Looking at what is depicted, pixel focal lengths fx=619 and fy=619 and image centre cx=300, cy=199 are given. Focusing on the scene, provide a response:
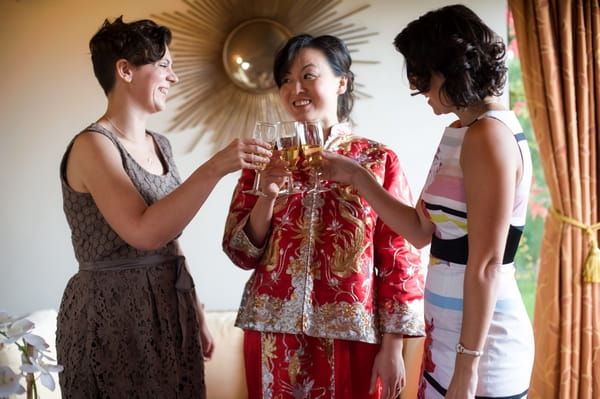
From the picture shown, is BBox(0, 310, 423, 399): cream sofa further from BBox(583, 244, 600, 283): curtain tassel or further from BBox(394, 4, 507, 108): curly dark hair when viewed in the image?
BBox(394, 4, 507, 108): curly dark hair

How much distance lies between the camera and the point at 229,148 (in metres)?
1.51

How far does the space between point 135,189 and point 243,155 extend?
1.09 ft

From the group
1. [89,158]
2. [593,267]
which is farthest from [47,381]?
[593,267]

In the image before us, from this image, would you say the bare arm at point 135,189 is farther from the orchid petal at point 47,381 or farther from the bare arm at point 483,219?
the bare arm at point 483,219

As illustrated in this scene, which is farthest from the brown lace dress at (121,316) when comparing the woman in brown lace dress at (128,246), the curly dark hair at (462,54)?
the curly dark hair at (462,54)

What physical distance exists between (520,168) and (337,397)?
81 cm

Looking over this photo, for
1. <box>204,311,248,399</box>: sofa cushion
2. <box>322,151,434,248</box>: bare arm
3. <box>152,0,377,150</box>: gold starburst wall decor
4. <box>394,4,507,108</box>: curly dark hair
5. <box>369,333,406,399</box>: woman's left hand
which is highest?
<box>152,0,377,150</box>: gold starburst wall decor

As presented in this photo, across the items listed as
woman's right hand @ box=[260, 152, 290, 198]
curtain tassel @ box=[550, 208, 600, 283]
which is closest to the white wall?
woman's right hand @ box=[260, 152, 290, 198]

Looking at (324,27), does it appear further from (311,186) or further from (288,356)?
(288,356)

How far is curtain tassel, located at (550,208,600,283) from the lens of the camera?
2775 millimetres

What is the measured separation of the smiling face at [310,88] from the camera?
182cm

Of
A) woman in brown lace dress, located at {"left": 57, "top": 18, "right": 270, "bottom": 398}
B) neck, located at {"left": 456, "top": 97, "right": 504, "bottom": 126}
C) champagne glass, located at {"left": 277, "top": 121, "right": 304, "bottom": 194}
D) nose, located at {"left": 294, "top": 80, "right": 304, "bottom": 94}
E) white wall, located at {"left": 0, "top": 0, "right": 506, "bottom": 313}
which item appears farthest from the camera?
white wall, located at {"left": 0, "top": 0, "right": 506, "bottom": 313}

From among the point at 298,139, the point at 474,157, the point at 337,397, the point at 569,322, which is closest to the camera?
the point at 474,157

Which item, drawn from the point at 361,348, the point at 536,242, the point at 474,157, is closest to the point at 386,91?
the point at 536,242
